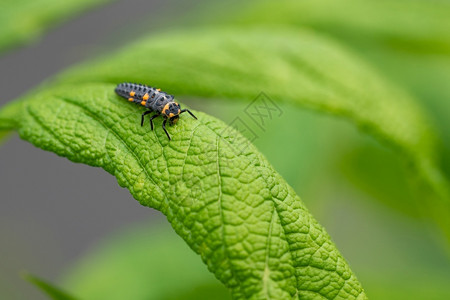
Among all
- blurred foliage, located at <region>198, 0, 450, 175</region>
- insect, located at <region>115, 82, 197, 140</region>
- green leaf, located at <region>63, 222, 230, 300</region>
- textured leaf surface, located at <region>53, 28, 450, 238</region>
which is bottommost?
green leaf, located at <region>63, 222, 230, 300</region>

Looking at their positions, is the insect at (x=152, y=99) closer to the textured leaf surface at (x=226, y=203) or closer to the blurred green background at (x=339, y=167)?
the textured leaf surface at (x=226, y=203)

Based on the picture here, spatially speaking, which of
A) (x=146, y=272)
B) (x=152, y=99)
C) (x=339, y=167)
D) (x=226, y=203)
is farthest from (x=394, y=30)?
(x=226, y=203)

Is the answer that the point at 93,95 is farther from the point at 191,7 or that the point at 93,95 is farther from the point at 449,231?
the point at 191,7

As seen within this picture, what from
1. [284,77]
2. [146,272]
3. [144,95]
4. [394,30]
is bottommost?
[146,272]

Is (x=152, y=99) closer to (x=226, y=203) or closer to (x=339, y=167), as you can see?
(x=226, y=203)

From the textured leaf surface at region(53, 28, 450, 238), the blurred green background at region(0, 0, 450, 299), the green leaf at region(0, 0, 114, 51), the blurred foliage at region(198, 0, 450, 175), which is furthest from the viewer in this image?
the blurred foliage at region(198, 0, 450, 175)

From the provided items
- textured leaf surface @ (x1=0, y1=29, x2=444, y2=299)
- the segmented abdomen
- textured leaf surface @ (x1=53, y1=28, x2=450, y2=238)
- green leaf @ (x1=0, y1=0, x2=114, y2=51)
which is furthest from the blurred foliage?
the segmented abdomen

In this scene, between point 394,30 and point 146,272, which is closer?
point 394,30

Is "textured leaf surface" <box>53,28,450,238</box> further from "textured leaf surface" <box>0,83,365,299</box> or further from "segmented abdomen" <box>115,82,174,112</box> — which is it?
"textured leaf surface" <box>0,83,365,299</box>
